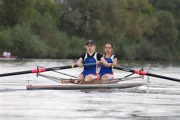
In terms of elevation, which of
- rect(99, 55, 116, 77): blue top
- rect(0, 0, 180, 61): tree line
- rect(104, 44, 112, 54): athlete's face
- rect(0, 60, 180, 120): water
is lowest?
rect(0, 60, 180, 120): water

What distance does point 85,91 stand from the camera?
20.4 meters

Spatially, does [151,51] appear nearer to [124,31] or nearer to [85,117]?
[124,31]

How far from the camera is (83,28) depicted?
79812mm

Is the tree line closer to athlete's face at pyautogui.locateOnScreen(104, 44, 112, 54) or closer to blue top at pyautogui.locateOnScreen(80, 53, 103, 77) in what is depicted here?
athlete's face at pyautogui.locateOnScreen(104, 44, 112, 54)

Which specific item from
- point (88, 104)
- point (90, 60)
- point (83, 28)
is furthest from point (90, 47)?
point (83, 28)

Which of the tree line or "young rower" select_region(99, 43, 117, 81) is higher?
the tree line

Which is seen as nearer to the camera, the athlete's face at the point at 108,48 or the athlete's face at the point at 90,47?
the athlete's face at the point at 90,47

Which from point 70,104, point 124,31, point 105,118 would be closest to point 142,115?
point 105,118

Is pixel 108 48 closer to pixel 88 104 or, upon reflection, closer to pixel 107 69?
pixel 107 69

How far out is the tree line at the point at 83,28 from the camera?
7094 cm

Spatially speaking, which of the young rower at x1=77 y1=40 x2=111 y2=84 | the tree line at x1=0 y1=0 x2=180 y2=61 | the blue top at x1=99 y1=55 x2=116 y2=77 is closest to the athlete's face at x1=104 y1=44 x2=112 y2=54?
the blue top at x1=99 y1=55 x2=116 y2=77

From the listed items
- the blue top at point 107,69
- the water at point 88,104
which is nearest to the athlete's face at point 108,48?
the blue top at point 107,69

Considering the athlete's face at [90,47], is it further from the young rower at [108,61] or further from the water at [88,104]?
the water at [88,104]

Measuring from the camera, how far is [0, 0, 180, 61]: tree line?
70938 mm
